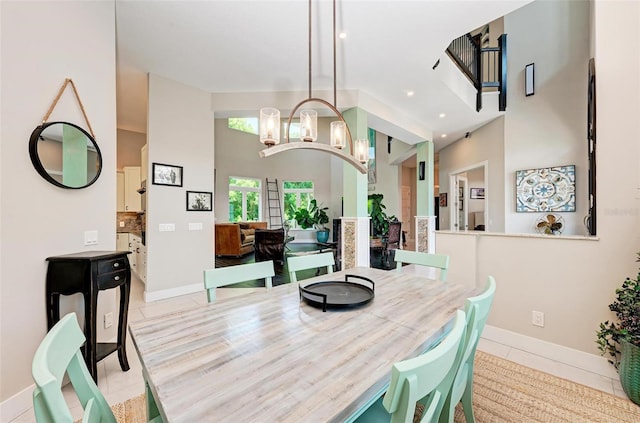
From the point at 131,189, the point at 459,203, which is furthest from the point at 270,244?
the point at 459,203

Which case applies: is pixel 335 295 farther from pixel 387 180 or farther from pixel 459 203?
pixel 387 180

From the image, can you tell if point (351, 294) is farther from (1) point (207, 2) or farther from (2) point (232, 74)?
(2) point (232, 74)

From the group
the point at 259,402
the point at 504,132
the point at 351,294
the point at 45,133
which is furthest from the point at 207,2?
the point at 504,132

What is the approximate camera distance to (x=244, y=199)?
32.2ft

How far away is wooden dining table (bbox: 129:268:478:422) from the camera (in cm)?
69

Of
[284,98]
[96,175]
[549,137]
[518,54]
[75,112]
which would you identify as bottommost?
[96,175]

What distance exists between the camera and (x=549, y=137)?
4.61 metres

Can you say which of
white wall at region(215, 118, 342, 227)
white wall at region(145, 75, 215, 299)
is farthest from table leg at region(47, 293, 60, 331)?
white wall at region(215, 118, 342, 227)

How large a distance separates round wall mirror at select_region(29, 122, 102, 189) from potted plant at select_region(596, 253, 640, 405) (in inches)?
159

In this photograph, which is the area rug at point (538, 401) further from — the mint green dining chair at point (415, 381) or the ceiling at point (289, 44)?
the ceiling at point (289, 44)

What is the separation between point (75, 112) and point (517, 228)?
6.51 meters

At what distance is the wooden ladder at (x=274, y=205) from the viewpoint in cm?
1035

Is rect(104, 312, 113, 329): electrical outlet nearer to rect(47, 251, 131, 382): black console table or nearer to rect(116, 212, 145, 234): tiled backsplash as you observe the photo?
rect(47, 251, 131, 382): black console table

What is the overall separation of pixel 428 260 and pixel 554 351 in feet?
4.44
